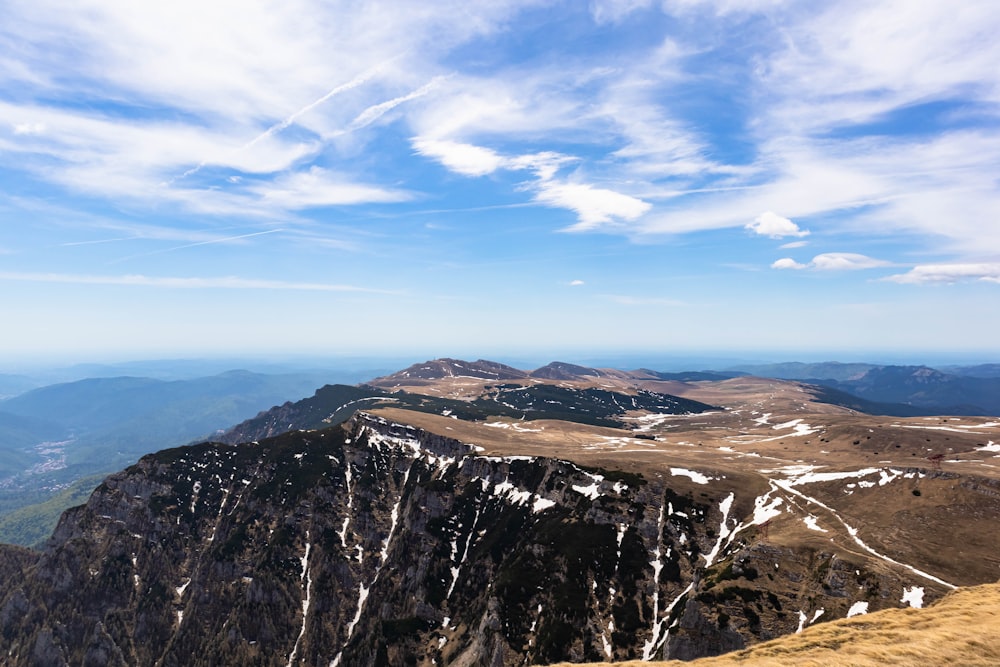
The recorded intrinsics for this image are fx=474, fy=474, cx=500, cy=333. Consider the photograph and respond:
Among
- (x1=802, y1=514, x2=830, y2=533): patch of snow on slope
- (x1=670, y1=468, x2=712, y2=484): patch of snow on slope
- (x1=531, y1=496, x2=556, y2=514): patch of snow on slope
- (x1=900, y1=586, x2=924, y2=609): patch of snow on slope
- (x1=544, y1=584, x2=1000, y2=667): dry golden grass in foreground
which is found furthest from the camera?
(x1=531, y1=496, x2=556, y2=514): patch of snow on slope

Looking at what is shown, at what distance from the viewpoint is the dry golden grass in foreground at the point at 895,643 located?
31.4m

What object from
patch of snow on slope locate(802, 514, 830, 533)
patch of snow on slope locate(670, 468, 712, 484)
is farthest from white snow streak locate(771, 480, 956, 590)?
patch of snow on slope locate(670, 468, 712, 484)

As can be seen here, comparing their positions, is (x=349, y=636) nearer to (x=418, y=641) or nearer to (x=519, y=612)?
(x=418, y=641)

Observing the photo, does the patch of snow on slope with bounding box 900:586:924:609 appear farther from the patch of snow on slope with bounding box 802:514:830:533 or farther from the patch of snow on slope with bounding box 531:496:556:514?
the patch of snow on slope with bounding box 531:496:556:514

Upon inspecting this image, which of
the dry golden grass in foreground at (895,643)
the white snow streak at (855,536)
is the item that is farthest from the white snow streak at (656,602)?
the dry golden grass in foreground at (895,643)

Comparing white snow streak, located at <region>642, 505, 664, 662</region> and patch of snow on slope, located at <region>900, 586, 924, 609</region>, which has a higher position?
patch of snow on slope, located at <region>900, 586, 924, 609</region>

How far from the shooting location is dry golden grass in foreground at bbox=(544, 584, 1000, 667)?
31.4 m

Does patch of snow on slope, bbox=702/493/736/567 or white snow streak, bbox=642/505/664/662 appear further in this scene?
patch of snow on slope, bbox=702/493/736/567

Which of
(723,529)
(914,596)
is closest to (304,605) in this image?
(723,529)

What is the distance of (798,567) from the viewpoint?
10238 centimetres

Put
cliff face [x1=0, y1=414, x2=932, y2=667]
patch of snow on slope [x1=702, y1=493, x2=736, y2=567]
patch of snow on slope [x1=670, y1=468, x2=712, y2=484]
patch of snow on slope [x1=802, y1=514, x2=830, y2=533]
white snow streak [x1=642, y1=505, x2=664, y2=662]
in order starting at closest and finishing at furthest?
cliff face [x1=0, y1=414, x2=932, y2=667]
white snow streak [x1=642, y1=505, x2=664, y2=662]
patch of snow on slope [x1=802, y1=514, x2=830, y2=533]
patch of snow on slope [x1=702, y1=493, x2=736, y2=567]
patch of snow on slope [x1=670, y1=468, x2=712, y2=484]

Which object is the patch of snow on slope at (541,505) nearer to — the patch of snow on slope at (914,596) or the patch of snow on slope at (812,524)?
the patch of snow on slope at (812,524)

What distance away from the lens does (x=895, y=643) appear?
3428cm

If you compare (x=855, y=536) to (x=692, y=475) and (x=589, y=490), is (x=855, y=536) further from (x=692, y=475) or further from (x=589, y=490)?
(x=589, y=490)
